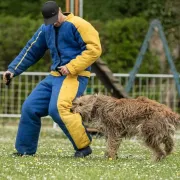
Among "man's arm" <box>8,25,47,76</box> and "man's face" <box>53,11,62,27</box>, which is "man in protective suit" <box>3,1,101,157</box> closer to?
"man's face" <box>53,11,62,27</box>

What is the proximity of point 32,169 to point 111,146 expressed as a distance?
1.61 m

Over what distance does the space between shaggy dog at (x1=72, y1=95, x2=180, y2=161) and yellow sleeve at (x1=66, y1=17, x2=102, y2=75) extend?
0.37m

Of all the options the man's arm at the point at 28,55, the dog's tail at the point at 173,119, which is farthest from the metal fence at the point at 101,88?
the dog's tail at the point at 173,119

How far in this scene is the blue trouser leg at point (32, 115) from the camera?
10.5 m

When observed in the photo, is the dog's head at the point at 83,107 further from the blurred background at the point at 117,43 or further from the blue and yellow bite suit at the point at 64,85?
the blurred background at the point at 117,43

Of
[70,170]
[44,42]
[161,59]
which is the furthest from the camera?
[161,59]

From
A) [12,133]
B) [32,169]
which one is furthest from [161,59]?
[32,169]

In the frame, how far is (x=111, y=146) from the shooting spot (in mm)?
10305

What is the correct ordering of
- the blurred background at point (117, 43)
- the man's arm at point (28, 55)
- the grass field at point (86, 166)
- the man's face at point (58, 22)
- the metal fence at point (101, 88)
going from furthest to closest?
the blurred background at point (117, 43), the metal fence at point (101, 88), the man's arm at point (28, 55), the man's face at point (58, 22), the grass field at point (86, 166)

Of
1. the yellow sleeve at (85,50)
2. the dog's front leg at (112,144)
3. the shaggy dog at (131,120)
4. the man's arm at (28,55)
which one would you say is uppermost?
the yellow sleeve at (85,50)

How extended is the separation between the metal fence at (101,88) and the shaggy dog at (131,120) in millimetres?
7309

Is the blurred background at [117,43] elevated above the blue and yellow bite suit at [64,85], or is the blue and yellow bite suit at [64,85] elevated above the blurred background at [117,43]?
the blue and yellow bite suit at [64,85]

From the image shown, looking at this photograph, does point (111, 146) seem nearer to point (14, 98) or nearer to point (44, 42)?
point (44, 42)

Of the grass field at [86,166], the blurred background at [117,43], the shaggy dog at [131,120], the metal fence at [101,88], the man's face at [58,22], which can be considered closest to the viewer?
the grass field at [86,166]
